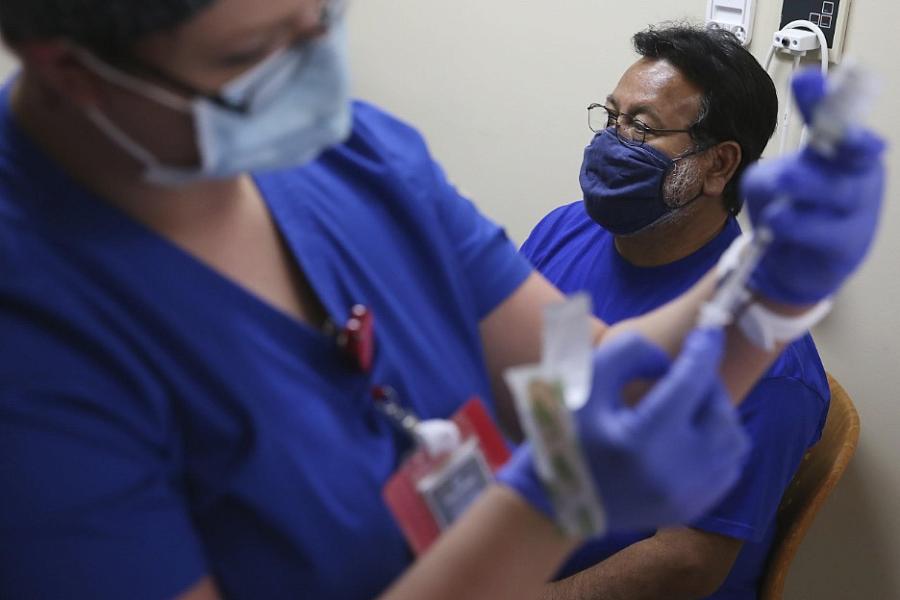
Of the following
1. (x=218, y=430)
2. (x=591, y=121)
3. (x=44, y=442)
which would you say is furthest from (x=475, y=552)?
(x=591, y=121)

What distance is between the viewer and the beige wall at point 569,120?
1.86 m

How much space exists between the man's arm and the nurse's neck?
50 centimetres

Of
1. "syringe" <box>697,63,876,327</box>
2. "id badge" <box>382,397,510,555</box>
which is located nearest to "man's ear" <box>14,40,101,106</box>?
"id badge" <box>382,397,510,555</box>

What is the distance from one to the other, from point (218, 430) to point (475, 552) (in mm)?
233

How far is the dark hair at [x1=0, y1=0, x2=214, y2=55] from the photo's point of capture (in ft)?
2.18

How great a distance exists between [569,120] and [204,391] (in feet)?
5.50

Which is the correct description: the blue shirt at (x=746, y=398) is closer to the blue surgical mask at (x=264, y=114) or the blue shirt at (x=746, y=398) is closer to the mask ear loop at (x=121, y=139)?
the blue surgical mask at (x=264, y=114)

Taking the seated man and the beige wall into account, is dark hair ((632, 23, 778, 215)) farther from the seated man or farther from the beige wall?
the beige wall

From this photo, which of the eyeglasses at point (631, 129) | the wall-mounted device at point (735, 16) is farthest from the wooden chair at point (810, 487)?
the wall-mounted device at point (735, 16)

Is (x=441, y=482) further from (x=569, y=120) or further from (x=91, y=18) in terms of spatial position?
(x=569, y=120)

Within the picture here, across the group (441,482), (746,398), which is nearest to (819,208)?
(441,482)

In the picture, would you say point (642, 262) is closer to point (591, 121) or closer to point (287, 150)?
point (591, 121)

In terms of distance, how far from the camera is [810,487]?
1.64m

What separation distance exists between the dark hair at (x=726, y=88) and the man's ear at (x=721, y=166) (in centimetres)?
1
